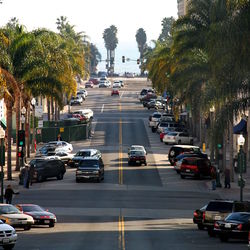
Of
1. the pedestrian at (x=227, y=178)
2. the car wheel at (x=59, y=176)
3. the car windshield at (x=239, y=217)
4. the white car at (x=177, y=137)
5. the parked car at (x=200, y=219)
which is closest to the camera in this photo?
the car windshield at (x=239, y=217)

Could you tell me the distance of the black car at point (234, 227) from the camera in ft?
128

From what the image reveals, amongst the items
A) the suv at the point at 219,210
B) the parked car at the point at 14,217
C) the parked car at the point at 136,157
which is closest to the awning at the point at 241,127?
the parked car at the point at 136,157

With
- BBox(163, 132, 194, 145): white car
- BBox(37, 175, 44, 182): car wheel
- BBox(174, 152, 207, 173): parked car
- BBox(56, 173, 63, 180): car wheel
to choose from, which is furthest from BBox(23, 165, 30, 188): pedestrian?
BBox(163, 132, 194, 145): white car

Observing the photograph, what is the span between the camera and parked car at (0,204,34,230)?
41812 mm

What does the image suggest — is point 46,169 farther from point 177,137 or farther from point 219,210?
point 177,137

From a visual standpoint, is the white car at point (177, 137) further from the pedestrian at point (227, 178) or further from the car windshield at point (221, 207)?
the car windshield at point (221, 207)

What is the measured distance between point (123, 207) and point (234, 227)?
16.0 m

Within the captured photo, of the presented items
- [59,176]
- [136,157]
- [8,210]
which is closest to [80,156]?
[136,157]

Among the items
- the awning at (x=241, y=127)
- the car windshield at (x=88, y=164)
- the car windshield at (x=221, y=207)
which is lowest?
the car windshield at (x=88, y=164)

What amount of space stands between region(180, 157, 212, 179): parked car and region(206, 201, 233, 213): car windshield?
89.3 feet

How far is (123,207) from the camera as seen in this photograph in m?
54.4

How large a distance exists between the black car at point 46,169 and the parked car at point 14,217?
2445 centimetres

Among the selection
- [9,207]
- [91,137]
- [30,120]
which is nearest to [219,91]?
[9,207]

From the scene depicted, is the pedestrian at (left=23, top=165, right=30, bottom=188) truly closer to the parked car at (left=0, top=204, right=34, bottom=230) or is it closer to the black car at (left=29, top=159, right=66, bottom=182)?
the black car at (left=29, top=159, right=66, bottom=182)
